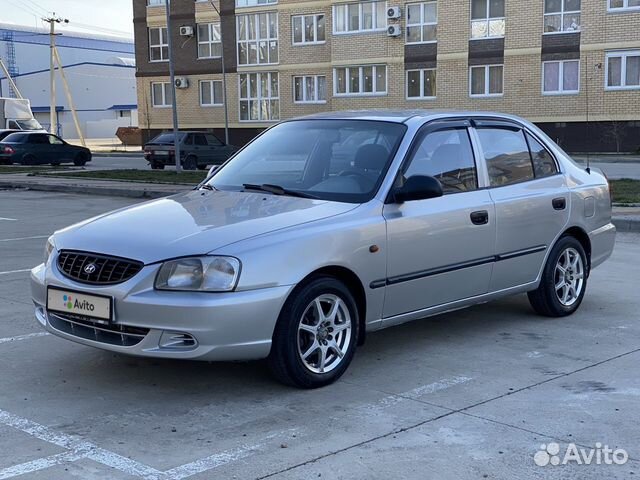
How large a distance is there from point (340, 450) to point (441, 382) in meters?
1.31

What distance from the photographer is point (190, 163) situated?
1211 inches

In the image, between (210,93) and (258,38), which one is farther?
(210,93)

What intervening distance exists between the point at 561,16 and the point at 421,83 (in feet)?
23.0

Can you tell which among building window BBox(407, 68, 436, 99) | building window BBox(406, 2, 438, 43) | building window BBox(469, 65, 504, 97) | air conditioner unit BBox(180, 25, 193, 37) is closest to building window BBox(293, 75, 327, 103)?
building window BBox(407, 68, 436, 99)

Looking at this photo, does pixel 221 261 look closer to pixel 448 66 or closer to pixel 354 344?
pixel 354 344

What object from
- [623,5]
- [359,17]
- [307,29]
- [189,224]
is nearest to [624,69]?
[623,5]

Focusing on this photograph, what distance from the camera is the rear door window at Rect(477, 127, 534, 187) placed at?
252 inches

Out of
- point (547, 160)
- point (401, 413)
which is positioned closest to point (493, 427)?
point (401, 413)

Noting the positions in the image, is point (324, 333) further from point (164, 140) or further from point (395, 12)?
point (395, 12)

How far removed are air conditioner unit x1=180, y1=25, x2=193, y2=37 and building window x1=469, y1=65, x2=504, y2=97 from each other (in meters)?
16.4

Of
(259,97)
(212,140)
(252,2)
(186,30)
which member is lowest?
(212,140)

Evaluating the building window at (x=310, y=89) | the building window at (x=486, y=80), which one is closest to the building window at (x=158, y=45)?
the building window at (x=310, y=89)

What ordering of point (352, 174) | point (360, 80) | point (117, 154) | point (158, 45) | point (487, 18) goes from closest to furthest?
point (352, 174), point (487, 18), point (360, 80), point (117, 154), point (158, 45)

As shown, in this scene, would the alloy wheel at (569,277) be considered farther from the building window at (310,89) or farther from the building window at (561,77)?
the building window at (310,89)
